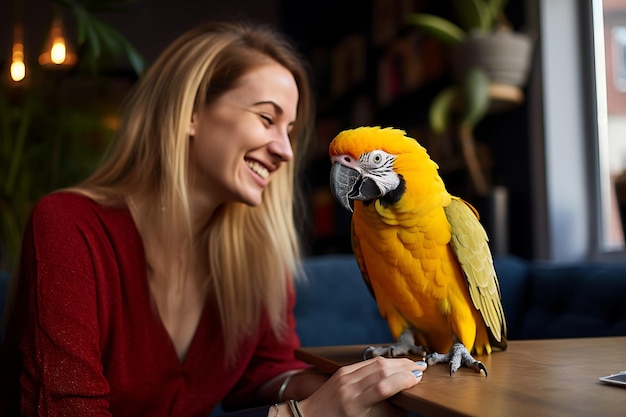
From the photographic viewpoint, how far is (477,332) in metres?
0.96

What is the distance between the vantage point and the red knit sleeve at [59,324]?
1.00m

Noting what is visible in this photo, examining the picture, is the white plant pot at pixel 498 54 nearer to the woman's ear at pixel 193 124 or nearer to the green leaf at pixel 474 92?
the green leaf at pixel 474 92

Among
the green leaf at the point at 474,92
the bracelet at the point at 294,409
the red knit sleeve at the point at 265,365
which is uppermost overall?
the green leaf at the point at 474,92

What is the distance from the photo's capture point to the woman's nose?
126 cm

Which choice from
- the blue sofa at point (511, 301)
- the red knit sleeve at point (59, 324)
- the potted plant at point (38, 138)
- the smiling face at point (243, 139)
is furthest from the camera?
the potted plant at point (38, 138)

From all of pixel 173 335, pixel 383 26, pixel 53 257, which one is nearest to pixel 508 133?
pixel 383 26

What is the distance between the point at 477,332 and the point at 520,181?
1686 millimetres

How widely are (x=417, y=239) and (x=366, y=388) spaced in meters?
0.21

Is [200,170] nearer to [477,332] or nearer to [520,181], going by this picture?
[477,332]

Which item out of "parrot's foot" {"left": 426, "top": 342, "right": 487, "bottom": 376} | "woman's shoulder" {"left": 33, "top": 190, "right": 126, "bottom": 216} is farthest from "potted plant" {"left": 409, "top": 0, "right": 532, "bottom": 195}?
"parrot's foot" {"left": 426, "top": 342, "right": 487, "bottom": 376}

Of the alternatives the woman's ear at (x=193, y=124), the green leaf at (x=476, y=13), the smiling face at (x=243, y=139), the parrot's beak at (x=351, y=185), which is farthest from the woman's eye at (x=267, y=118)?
the green leaf at (x=476, y=13)

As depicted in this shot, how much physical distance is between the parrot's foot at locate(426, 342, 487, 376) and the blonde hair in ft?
1.83

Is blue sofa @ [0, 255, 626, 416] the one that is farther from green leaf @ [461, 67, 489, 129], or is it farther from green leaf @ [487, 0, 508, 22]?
green leaf @ [487, 0, 508, 22]

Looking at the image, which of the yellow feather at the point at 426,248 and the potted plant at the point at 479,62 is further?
Result: the potted plant at the point at 479,62
